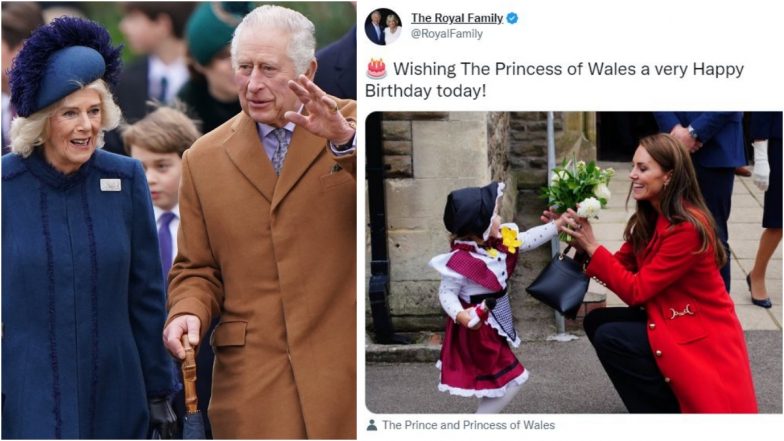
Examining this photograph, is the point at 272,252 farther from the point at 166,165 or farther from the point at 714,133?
the point at 714,133

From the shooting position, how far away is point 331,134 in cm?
389

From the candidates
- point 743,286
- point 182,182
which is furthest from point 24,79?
point 743,286

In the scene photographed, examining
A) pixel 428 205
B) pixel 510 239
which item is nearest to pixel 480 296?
pixel 510 239

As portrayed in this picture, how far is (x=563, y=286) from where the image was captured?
4453 mm

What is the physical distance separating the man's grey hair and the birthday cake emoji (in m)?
0.18

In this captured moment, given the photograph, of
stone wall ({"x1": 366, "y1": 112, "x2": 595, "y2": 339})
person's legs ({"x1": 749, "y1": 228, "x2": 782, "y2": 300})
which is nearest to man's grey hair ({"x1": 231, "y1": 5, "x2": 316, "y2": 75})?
stone wall ({"x1": 366, "y1": 112, "x2": 595, "y2": 339})

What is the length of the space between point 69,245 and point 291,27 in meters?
0.94

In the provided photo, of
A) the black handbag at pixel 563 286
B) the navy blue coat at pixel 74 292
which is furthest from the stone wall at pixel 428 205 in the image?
the navy blue coat at pixel 74 292

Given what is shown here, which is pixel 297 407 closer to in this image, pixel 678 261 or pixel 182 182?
pixel 182 182

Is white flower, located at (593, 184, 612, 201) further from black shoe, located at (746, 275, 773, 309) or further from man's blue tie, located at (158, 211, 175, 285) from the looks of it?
man's blue tie, located at (158, 211, 175, 285)

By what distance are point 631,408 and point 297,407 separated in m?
1.12

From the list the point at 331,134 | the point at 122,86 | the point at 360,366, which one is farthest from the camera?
the point at 122,86

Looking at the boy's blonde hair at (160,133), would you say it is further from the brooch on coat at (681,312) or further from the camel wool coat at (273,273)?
the brooch on coat at (681,312)

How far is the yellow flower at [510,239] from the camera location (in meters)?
4.56
